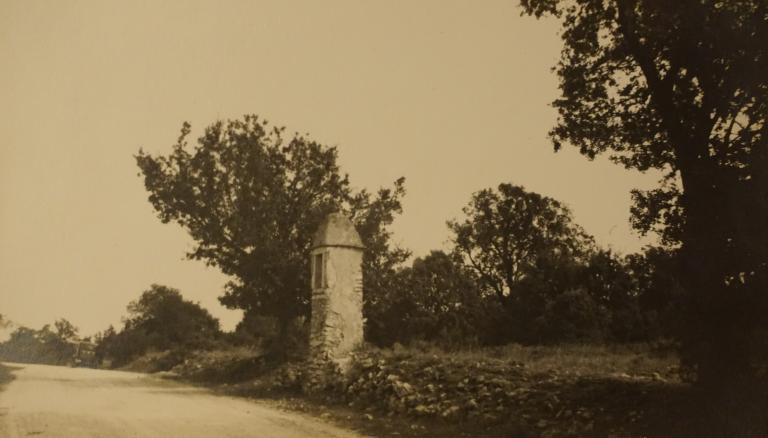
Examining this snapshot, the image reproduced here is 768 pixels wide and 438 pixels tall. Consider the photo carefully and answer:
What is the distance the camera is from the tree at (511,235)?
45.4m

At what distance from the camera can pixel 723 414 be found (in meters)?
6.63

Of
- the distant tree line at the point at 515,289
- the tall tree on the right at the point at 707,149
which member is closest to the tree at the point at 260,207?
the distant tree line at the point at 515,289

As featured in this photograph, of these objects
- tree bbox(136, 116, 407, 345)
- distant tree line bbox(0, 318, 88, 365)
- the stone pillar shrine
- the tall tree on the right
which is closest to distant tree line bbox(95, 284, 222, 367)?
distant tree line bbox(0, 318, 88, 365)

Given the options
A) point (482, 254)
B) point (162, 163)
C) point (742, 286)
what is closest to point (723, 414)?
point (742, 286)

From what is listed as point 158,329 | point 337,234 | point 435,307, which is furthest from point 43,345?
point 337,234

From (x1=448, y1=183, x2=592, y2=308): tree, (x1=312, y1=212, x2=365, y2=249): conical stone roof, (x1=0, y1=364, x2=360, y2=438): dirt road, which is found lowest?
(x1=0, y1=364, x2=360, y2=438): dirt road

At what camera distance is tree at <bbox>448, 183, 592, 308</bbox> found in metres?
45.4

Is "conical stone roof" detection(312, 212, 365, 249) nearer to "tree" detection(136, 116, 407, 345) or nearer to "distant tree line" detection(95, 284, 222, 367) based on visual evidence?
"tree" detection(136, 116, 407, 345)

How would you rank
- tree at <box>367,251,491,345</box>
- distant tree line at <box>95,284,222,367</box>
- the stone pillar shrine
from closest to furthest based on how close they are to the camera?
the stone pillar shrine → tree at <box>367,251,491,345</box> → distant tree line at <box>95,284,222,367</box>

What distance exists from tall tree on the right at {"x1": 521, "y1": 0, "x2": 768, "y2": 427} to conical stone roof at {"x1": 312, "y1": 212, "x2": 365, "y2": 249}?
8321 mm

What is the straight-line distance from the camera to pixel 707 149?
26.6ft

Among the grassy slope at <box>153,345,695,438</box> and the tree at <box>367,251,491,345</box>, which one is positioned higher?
the tree at <box>367,251,491,345</box>

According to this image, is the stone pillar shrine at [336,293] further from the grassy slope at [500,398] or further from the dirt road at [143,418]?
the dirt road at [143,418]

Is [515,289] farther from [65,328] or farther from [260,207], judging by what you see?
[65,328]
